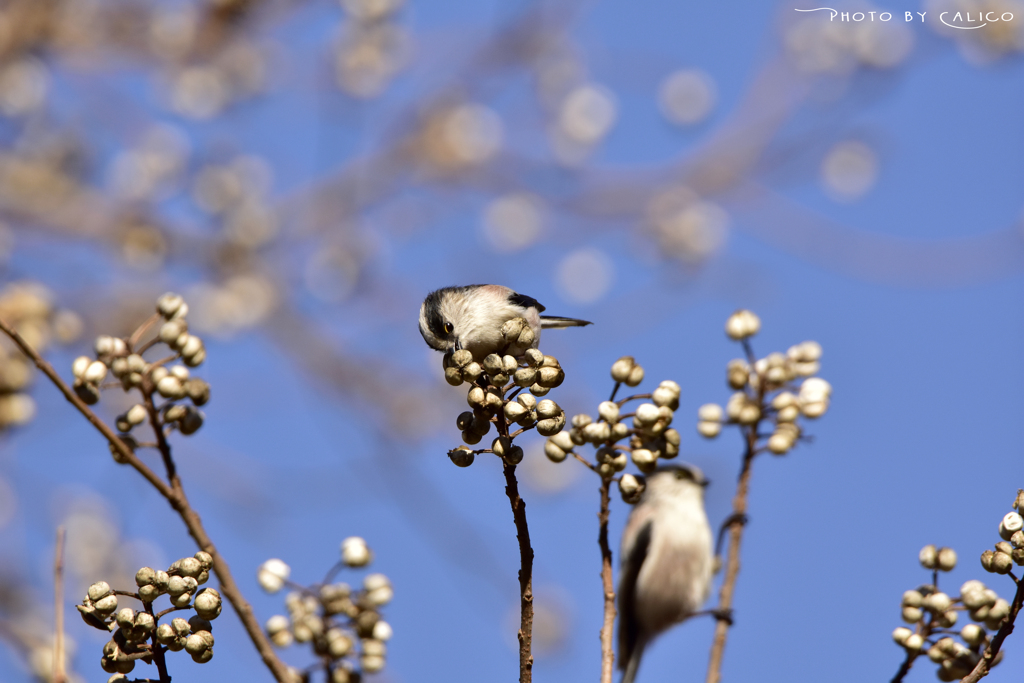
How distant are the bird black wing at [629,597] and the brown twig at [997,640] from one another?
226 cm

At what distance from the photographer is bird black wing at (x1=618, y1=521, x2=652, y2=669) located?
3.50 meters

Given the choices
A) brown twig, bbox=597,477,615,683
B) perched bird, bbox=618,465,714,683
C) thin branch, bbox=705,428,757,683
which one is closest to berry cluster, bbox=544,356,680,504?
brown twig, bbox=597,477,615,683

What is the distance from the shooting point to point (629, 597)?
3529 mm

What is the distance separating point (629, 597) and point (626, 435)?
2.29 m

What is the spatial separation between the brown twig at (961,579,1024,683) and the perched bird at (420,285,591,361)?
116cm

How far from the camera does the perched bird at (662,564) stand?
343 centimetres

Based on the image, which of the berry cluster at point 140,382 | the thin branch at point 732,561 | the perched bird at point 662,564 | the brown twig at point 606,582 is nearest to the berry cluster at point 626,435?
the brown twig at point 606,582

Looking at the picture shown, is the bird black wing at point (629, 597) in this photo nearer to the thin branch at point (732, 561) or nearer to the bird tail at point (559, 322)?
the bird tail at point (559, 322)

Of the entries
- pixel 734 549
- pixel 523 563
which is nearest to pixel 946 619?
pixel 734 549

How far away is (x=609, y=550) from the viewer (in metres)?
1.43

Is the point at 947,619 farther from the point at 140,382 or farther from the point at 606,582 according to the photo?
the point at 140,382

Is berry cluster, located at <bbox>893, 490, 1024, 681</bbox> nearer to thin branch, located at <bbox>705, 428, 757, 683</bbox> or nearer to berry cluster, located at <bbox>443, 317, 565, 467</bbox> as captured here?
thin branch, located at <bbox>705, 428, 757, 683</bbox>

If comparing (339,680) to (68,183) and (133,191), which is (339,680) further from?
(133,191)

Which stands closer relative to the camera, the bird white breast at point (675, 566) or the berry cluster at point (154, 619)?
the berry cluster at point (154, 619)
